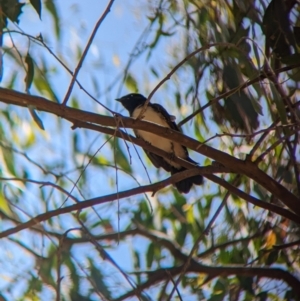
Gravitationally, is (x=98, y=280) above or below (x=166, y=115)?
below

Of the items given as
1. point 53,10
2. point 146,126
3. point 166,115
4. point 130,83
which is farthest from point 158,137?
point 146,126

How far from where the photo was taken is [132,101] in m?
4.26

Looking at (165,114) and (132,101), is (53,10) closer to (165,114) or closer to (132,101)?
(165,114)

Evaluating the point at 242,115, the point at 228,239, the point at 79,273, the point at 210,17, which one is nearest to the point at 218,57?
the point at 210,17

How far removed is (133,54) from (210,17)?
1.42 feet

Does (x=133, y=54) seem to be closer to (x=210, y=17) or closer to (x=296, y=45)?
(x=210, y=17)

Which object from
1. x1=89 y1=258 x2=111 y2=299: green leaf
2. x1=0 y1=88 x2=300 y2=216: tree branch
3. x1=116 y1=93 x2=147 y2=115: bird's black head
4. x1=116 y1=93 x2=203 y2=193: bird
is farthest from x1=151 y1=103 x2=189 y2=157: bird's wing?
x1=0 y1=88 x2=300 y2=216: tree branch

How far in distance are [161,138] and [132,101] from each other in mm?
333

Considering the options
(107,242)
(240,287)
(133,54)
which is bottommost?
(240,287)

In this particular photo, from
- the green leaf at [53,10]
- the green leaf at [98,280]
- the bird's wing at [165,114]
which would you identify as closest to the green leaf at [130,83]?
the bird's wing at [165,114]

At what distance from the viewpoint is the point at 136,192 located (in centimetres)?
245

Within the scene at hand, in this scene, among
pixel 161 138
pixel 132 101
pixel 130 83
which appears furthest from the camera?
pixel 132 101

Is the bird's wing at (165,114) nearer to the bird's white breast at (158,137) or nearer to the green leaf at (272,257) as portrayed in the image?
the bird's white breast at (158,137)

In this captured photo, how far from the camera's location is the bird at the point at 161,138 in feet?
11.4
